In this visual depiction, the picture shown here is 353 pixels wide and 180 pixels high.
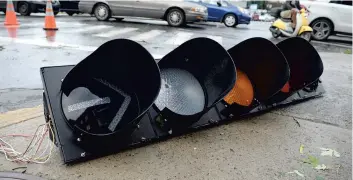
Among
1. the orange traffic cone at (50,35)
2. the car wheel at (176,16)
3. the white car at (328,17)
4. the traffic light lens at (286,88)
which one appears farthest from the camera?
the car wheel at (176,16)

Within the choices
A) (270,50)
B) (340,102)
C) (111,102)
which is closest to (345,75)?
(340,102)

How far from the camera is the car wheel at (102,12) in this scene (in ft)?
44.9

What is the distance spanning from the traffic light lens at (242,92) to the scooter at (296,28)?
802 centimetres

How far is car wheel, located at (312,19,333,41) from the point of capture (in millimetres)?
12223

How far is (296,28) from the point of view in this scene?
1115 cm

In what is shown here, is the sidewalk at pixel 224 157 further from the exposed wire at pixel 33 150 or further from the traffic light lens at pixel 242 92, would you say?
the traffic light lens at pixel 242 92

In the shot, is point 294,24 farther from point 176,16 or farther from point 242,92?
point 242,92

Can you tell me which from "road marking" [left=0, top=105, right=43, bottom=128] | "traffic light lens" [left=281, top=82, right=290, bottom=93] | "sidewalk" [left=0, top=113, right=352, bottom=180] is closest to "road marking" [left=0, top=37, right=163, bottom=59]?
"traffic light lens" [left=281, top=82, right=290, bottom=93]

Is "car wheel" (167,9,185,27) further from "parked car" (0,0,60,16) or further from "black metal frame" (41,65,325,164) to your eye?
"black metal frame" (41,65,325,164)

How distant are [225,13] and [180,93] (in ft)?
45.1

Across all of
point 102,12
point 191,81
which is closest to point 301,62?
point 191,81

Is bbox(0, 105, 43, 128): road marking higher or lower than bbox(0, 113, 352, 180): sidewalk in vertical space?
higher

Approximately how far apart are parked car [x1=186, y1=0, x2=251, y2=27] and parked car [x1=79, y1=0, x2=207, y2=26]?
82.8 inches

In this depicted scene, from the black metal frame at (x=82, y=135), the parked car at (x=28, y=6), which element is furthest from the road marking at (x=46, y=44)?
the parked car at (x=28, y=6)
